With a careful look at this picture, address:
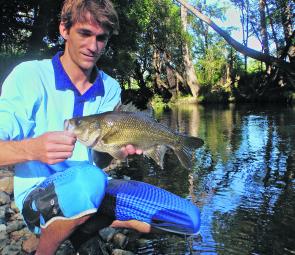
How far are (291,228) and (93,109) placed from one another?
371 centimetres

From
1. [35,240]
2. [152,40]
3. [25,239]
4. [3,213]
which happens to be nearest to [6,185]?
[3,213]

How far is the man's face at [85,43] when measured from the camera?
3783 mm

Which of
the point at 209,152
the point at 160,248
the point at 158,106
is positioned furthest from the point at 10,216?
the point at 158,106

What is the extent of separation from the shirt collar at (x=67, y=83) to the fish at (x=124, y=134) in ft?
1.40

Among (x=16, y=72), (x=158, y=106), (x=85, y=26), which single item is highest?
(x=85, y=26)

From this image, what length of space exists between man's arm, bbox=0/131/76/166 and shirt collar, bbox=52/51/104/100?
0.81 meters

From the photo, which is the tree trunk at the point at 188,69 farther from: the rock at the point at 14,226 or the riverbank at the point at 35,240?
the rock at the point at 14,226

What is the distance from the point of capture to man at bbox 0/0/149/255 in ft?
10.2

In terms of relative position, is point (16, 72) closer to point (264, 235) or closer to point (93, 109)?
point (93, 109)

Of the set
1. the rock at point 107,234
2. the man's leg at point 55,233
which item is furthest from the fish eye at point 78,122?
the rock at point 107,234

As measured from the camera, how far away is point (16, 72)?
3.52m

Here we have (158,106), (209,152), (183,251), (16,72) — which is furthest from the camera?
(158,106)

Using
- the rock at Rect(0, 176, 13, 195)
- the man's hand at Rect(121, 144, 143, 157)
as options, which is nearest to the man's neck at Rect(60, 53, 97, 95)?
the man's hand at Rect(121, 144, 143, 157)

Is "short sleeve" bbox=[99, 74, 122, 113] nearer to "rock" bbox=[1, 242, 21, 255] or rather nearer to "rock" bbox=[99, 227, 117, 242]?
"rock" bbox=[99, 227, 117, 242]
